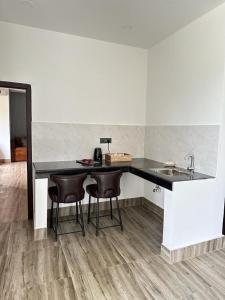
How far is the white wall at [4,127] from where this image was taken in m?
7.83

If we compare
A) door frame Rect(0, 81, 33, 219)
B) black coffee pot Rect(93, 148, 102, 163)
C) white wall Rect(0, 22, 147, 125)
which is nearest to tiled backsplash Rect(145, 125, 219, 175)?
white wall Rect(0, 22, 147, 125)

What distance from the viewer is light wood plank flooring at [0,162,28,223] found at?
3.43 m

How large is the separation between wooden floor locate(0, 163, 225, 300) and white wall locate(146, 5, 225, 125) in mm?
1661

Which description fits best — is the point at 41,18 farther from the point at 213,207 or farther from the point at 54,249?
the point at 213,207

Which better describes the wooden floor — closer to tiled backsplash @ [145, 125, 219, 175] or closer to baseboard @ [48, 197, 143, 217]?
baseboard @ [48, 197, 143, 217]

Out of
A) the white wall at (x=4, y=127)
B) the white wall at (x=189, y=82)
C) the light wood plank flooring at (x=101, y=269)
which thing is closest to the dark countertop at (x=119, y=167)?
the white wall at (x=189, y=82)

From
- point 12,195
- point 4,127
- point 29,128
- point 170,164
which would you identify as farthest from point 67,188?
point 4,127

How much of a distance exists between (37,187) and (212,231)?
2175 mm

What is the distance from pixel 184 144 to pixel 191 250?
1343mm

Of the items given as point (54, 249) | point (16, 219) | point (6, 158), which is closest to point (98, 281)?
point (54, 249)

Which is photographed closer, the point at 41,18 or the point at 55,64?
the point at 41,18

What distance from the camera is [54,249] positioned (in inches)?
99.5

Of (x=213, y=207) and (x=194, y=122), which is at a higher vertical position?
(x=194, y=122)

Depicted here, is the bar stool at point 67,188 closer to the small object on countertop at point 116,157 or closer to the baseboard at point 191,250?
the small object on countertop at point 116,157
